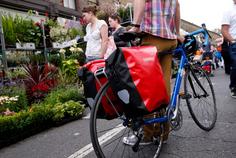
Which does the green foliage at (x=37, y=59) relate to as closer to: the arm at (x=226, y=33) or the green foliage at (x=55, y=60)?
the green foliage at (x=55, y=60)

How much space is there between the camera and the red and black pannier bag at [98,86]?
11.0ft

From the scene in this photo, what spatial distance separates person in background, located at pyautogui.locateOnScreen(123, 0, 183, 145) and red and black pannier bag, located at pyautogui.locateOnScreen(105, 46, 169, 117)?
1.98ft

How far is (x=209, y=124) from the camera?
16.0 feet

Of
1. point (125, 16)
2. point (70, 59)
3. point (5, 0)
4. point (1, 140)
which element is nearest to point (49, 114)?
point (1, 140)

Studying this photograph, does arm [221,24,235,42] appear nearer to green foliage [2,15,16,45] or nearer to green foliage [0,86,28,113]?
green foliage [0,86,28,113]

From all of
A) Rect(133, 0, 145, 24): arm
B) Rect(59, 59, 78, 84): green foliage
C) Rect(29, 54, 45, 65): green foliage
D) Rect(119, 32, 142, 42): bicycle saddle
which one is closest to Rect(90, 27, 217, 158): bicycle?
Rect(119, 32, 142, 42): bicycle saddle

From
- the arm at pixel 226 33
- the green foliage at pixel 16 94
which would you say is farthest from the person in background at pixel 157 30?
the green foliage at pixel 16 94

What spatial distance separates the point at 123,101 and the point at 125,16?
14209 millimetres

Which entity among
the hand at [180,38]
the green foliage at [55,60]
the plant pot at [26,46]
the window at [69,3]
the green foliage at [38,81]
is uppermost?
the window at [69,3]

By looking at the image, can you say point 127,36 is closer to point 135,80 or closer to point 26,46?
point 135,80

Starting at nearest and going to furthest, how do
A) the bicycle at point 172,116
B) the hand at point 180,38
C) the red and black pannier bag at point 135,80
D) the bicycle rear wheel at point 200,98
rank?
the red and black pannier bag at point 135,80
the bicycle at point 172,116
the hand at point 180,38
the bicycle rear wheel at point 200,98

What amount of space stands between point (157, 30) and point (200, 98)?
1.41m

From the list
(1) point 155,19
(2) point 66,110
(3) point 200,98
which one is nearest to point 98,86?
(1) point 155,19

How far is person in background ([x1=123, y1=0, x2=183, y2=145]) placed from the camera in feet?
12.5
